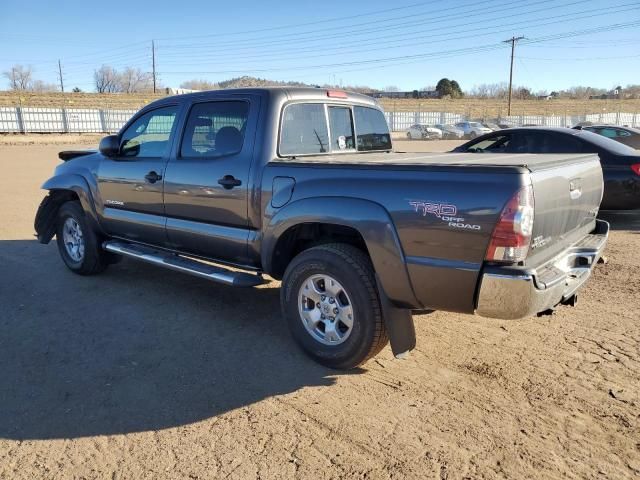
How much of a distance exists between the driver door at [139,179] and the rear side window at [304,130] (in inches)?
49.5

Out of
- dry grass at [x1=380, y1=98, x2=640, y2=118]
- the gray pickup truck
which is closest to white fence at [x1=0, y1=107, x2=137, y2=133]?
dry grass at [x1=380, y1=98, x2=640, y2=118]

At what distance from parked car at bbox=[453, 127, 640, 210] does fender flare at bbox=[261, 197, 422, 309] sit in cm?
537

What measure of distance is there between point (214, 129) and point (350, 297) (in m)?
2.07

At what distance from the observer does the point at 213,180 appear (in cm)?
444

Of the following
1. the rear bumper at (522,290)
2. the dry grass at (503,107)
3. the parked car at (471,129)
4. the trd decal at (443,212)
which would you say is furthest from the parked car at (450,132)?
the trd decal at (443,212)

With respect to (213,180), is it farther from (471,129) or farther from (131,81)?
(131,81)

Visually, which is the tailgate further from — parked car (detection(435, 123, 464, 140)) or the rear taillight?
parked car (detection(435, 123, 464, 140))

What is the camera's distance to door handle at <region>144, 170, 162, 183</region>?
5016mm

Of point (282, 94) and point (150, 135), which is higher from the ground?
point (282, 94)

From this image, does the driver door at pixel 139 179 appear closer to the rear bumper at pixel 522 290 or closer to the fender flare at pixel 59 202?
the fender flare at pixel 59 202

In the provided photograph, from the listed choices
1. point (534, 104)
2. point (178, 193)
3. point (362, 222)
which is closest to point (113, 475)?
point (362, 222)

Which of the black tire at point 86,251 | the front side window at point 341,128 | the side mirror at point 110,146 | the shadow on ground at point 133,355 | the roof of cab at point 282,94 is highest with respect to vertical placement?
the roof of cab at point 282,94

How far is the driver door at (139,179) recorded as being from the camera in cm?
507

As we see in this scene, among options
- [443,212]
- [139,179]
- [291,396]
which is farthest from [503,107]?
[291,396]
